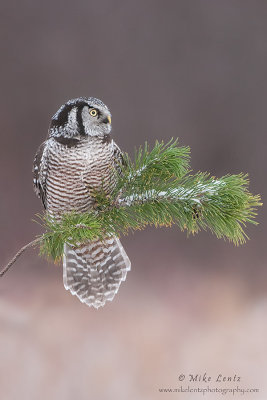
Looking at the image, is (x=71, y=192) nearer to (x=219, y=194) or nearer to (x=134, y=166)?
(x=134, y=166)

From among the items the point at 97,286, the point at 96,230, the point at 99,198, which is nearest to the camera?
the point at 96,230

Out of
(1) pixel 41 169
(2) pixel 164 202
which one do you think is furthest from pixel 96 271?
(2) pixel 164 202

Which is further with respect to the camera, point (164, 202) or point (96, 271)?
point (96, 271)

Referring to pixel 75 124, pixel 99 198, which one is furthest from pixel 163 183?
pixel 75 124

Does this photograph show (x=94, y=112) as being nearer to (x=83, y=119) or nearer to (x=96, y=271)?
(x=83, y=119)

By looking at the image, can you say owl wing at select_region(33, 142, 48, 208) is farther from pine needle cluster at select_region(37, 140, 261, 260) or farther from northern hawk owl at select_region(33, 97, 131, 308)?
pine needle cluster at select_region(37, 140, 261, 260)

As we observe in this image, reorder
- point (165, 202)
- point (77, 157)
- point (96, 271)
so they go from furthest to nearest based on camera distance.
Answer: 1. point (96, 271)
2. point (77, 157)
3. point (165, 202)

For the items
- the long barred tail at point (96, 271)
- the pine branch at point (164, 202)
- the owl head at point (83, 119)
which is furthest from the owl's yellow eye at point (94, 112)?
the long barred tail at point (96, 271)

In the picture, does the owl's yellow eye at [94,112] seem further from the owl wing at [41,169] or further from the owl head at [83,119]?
the owl wing at [41,169]
